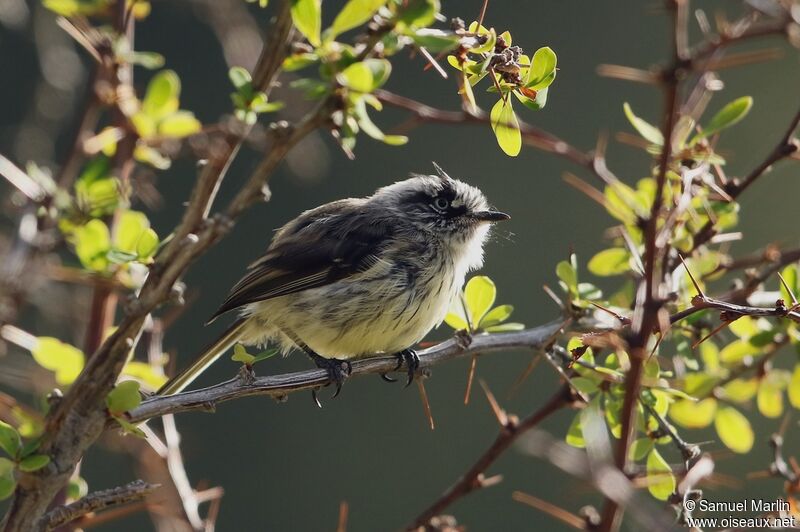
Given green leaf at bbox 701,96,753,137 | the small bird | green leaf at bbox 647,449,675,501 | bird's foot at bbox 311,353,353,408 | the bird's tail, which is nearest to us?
green leaf at bbox 647,449,675,501

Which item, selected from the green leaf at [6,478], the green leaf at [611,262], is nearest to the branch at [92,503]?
the green leaf at [6,478]

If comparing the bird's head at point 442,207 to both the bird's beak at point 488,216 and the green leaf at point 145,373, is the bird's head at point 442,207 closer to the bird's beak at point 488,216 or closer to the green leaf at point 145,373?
the bird's beak at point 488,216

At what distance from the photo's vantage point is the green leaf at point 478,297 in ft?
10.9

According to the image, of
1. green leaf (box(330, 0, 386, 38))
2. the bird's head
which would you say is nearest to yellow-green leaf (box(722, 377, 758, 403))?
the bird's head

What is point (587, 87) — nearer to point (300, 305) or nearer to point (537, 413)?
point (300, 305)

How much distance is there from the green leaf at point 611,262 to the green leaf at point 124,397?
1.83 meters

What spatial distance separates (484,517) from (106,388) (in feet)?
26.6

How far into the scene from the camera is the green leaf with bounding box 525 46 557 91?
2.42 metres

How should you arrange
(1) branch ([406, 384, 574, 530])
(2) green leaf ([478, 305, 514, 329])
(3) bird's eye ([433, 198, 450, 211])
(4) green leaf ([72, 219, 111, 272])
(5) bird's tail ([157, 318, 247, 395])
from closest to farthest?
(1) branch ([406, 384, 574, 530]) < (4) green leaf ([72, 219, 111, 272]) < (2) green leaf ([478, 305, 514, 329]) < (5) bird's tail ([157, 318, 247, 395]) < (3) bird's eye ([433, 198, 450, 211])

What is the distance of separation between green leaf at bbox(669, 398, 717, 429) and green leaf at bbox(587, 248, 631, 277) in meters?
0.54

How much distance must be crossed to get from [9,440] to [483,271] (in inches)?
312

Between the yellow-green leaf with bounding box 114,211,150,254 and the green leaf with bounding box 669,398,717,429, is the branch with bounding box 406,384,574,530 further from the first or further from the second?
the yellow-green leaf with bounding box 114,211,150,254

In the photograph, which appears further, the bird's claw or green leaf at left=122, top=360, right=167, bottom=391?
the bird's claw

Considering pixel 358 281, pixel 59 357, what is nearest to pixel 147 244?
pixel 59 357
